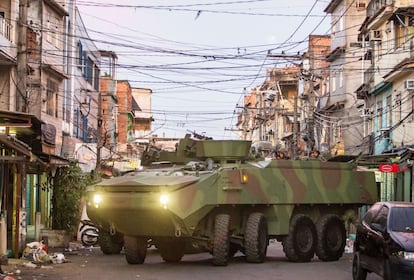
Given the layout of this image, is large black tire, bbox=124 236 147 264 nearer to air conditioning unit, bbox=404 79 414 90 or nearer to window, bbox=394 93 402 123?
air conditioning unit, bbox=404 79 414 90

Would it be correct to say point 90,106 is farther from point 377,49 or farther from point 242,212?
point 242,212

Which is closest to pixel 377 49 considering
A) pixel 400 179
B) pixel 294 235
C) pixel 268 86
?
pixel 400 179

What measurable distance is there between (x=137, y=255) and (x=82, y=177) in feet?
28.2

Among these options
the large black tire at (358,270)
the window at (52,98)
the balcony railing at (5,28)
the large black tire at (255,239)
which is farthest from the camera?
the window at (52,98)

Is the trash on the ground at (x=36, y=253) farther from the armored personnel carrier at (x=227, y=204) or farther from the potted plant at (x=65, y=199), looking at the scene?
the potted plant at (x=65, y=199)

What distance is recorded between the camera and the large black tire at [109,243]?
19834 mm

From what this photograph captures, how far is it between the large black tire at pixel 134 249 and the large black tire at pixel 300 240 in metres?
3.58

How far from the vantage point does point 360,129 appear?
42219mm

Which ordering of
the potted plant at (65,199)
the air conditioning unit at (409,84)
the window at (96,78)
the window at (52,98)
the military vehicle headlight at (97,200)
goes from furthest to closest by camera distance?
the window at (96,78), the window at (52,98), the air conditioning unit at (409,84), the potted plant at (65,199), the military vehicle headlight at (97,200)

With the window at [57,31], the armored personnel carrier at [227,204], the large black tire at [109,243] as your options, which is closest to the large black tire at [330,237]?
the armored personnel carrier at [227,204]

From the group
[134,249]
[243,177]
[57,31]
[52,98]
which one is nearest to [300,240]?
[243,177]

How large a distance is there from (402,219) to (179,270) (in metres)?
5.41

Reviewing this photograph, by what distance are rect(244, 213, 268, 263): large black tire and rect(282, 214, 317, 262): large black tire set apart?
107cm

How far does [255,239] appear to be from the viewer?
16891 mm
